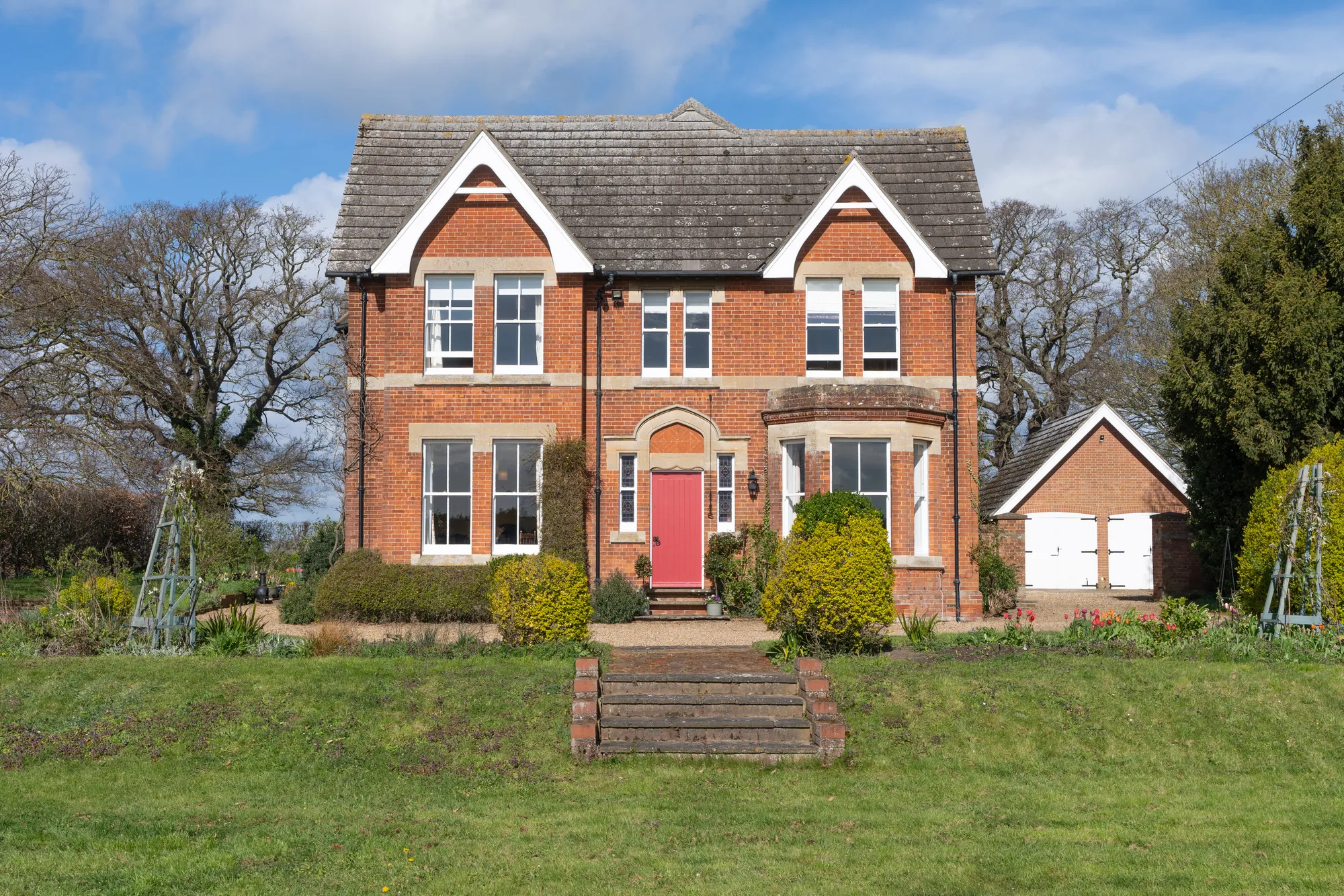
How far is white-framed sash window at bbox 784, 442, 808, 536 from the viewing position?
22516 millimetres

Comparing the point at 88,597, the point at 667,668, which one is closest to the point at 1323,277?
the point at 667,668

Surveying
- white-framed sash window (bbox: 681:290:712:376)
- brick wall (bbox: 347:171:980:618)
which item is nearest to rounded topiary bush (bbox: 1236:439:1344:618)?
brick wall (bbox: 347:171:980:618)

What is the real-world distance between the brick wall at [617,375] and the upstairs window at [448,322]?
0.73 feet

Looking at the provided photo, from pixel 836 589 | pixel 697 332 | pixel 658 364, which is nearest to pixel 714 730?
pixel 836 589

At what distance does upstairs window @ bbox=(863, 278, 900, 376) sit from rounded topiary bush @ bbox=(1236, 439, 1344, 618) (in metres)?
7.15

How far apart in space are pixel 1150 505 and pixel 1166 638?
1908cm

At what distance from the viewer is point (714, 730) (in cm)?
1287

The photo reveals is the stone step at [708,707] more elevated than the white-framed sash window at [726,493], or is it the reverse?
the white-framed sash window at [726,493]

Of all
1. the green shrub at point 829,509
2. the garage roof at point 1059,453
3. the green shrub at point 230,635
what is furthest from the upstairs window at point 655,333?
the garage roof at point 1059,453

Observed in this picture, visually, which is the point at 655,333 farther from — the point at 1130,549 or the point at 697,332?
the point at 1130,549

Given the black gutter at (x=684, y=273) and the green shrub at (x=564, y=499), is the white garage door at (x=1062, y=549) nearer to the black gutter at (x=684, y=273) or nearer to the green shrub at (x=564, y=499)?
the black gutter at (x=684, y=273)

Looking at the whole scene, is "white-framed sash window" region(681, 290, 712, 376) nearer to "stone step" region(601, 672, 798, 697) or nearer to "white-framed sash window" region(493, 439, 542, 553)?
"white-framed sash window" region(493, 439, 542, 553)

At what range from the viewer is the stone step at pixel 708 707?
1325 cm

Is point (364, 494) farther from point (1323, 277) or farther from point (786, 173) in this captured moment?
point (1323, 277)
